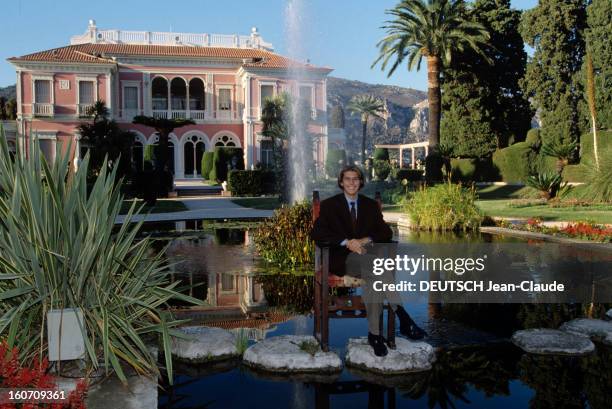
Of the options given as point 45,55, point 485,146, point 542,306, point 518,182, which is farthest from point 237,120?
point 542,306

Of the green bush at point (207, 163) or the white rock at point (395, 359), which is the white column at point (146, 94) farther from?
the white rock at point (395, 359)

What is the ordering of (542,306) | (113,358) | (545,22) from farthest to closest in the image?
(545,22)
(542,306)
(113,358)

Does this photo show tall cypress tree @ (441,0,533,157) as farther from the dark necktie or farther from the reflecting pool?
the dark necktie

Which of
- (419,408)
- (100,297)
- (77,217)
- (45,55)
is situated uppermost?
(45,55)

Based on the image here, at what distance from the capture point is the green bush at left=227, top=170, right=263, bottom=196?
1115 inches

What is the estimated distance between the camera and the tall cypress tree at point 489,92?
35625 mm

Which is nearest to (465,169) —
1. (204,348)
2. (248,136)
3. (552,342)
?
(248,136)

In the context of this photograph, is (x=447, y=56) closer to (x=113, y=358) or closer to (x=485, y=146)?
(x=485, y=146)

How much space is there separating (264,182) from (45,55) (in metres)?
21.4

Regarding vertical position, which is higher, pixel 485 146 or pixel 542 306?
pixel 485 146

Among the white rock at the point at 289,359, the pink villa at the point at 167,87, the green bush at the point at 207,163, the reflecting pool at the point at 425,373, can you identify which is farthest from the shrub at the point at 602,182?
the green bush at the point at 207,163

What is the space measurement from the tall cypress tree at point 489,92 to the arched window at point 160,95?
819 inches

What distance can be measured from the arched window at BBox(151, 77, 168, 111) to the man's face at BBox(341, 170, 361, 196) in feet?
140

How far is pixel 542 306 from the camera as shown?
6387mm
